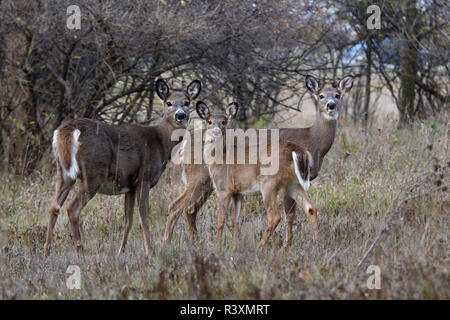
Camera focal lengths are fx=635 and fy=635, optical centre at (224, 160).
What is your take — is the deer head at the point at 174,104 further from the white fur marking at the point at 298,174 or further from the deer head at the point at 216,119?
the white fur marking at the point at 298,174

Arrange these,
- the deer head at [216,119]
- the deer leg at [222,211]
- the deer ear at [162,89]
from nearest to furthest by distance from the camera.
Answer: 1. the deer leg at [222,211]
2. the deer head at [216,119]
3. the deer ear at [162,89]

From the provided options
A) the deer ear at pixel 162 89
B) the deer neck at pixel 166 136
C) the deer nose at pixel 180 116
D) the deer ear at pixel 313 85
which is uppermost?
the deer ear at pixel 313 85

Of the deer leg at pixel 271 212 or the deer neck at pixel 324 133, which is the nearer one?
the deer leg at pixel 271 212

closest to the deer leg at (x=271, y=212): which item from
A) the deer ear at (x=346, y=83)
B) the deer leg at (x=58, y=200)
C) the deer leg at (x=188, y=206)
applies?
the deer leg at (x=188, y=206)

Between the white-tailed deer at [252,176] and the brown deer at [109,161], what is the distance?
62cm

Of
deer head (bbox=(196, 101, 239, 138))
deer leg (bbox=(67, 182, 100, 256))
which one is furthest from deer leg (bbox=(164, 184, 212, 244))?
deer leg (bbox=(67, 182, 100, 256))

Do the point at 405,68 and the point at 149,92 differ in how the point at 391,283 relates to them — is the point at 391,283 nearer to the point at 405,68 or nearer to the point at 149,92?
the point at 149,92

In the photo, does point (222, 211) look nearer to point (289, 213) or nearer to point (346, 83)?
point (289, 213)

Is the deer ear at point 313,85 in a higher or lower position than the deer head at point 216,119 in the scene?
higher

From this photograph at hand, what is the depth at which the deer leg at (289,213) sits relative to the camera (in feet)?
23.2

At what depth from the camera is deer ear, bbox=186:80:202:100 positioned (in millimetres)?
8500

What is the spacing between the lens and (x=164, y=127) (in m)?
8.16

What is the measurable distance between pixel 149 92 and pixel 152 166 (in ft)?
15.8

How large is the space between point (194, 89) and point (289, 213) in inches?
94.0
